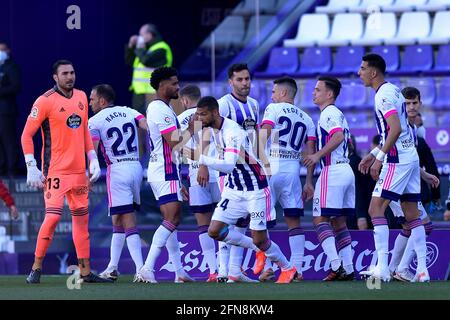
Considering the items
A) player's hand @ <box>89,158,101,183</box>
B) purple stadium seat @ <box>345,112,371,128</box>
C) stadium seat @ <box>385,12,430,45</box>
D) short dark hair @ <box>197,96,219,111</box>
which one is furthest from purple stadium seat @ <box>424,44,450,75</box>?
player's hand @ <box>89,158,101,183</box>

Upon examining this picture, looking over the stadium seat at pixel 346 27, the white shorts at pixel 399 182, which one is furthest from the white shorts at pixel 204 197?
the stadium seat at pixel 346 27

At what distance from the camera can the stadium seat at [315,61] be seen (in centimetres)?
1902

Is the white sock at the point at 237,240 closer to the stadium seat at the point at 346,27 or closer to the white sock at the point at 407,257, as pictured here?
the white sock at the point at 407,257

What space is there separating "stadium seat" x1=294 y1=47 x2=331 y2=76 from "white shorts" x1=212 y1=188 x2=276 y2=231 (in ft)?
24.1

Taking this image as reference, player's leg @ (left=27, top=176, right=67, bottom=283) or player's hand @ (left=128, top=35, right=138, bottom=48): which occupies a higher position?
player's hand @ (left=128, top=35, right=138, bottom=48)

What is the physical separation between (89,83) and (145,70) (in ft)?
3.93

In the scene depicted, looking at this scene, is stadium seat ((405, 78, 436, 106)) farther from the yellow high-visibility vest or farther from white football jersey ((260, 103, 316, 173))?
white football jersey ((260, 103, 316, 173))

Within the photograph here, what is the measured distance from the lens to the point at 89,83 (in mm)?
19688

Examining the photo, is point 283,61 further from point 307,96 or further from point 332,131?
point 332,131

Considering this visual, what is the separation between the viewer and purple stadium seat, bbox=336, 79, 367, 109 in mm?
17906

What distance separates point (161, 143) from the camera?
12461 mm

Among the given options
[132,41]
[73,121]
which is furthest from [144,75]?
[73,121]

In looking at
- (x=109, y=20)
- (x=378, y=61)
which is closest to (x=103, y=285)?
(x=378, y=61)

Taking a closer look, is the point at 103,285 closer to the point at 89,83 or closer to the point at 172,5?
the point at 89,83
